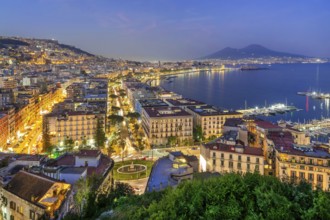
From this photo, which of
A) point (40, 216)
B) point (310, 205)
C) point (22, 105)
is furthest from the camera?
point (22, 105)

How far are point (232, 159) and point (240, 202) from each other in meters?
11.2

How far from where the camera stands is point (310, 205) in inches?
238

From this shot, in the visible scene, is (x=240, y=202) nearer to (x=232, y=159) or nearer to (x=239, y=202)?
(x=239, y=202)

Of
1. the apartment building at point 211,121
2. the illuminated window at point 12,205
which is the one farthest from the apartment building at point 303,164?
the apartment building at point 211,121

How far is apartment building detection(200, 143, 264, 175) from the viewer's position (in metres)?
16.7

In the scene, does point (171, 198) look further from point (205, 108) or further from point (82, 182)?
point (205, 108)

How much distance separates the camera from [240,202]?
19.9 feet

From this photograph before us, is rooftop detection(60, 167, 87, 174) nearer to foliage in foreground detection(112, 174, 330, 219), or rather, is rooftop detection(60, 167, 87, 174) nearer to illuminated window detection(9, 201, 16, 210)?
illuminated window detection(9, 201, 16, 210)

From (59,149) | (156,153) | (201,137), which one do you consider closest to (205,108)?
(201,137)

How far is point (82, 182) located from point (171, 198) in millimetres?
4520

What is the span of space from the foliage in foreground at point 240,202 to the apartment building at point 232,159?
1007cm

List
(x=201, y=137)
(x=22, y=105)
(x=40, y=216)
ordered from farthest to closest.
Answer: (x=22, y=105), (x=201, y=137), (x=40, y=216)

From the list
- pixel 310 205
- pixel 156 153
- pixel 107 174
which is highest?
pixel 310 205

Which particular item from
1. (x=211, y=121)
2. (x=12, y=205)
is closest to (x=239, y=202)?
(x=12, y=205)
